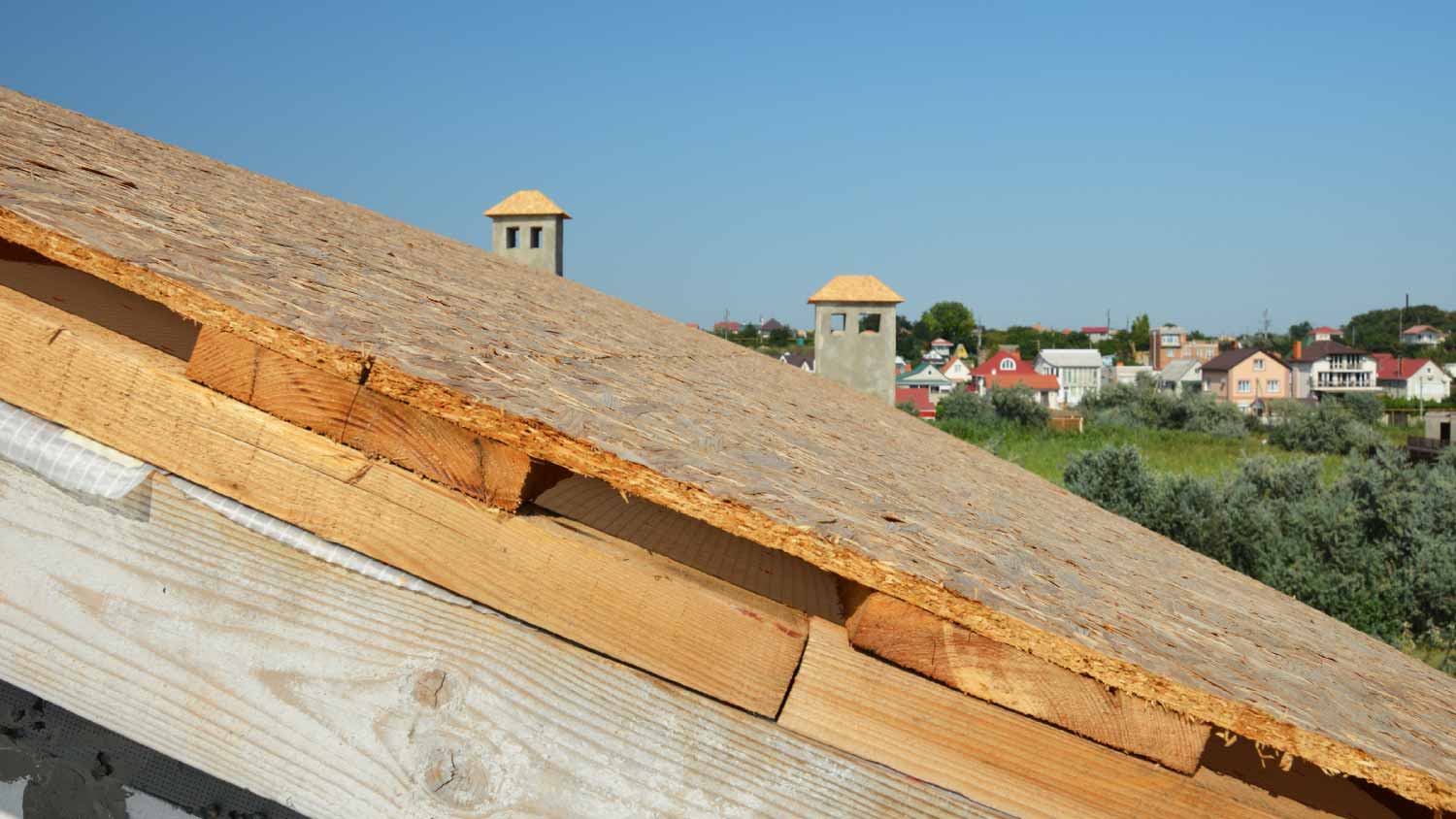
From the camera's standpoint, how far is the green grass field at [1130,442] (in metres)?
25.4

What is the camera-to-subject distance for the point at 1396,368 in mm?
87688

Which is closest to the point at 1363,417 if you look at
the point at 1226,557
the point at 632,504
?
the point at 1226,557

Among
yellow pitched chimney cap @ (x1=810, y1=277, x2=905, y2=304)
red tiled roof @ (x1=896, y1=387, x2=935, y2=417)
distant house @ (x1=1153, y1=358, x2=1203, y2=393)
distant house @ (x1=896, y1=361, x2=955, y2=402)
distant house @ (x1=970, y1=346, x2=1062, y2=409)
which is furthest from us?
distant house @ (x1=1153, y1=358, x2=1203, y2=393)

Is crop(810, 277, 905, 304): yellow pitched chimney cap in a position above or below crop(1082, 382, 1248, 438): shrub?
above

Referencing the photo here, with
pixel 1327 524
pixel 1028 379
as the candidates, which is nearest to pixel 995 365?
pixel 1028 379

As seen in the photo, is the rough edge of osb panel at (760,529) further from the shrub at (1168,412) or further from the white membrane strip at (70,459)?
the shrub at (1168,412)

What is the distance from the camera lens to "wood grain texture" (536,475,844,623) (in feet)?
4.52

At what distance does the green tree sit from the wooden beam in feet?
430

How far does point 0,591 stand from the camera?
134 centimetres

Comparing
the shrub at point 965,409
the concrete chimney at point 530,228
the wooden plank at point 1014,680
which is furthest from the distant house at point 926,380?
the wooden plank at point 1014,680

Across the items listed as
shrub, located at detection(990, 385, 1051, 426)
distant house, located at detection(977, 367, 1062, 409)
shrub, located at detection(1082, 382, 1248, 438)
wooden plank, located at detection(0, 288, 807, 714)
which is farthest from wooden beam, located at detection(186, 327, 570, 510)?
distant house, located at detection(977, 367, 1062, 409)

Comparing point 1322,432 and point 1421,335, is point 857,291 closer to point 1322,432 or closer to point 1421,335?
point 1322,432

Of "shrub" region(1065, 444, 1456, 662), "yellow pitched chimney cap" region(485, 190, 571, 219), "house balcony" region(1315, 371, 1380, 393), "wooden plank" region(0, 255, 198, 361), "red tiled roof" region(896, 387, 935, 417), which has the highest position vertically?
"house balcony" region(1315, 371, 1380, 393)

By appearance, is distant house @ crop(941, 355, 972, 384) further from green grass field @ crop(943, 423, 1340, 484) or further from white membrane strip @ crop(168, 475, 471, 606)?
white membrane strip @ crop(168, 475, 471, 606)
